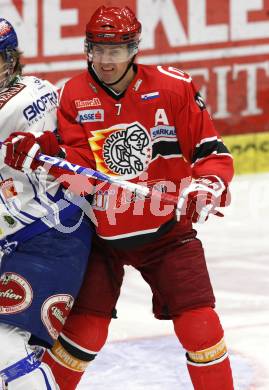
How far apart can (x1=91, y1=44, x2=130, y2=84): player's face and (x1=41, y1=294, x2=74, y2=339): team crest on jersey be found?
0.67m

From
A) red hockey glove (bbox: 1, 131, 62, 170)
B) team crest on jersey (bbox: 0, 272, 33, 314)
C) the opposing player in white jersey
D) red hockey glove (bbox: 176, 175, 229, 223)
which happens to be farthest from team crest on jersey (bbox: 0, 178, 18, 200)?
red hockey glove (bbox: 176, 175, 229, 223)

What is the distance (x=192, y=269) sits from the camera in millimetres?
3525

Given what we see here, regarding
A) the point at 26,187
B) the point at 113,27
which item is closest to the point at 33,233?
the point at 26,187

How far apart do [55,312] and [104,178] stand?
16.6 inches

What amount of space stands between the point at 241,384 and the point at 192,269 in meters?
0.76

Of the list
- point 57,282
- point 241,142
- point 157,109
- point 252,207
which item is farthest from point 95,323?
point 241,142

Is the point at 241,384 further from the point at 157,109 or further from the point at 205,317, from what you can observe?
the point at 157,109

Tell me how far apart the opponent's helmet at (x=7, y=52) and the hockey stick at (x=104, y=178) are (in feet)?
0.99

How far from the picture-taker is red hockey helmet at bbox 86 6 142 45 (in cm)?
341

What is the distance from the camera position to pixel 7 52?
11.5 feet

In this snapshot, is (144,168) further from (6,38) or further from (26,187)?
(6,38)

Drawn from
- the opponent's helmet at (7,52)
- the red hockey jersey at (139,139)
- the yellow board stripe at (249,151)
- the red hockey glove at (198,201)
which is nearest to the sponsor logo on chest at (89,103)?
the red hockey jersey at (139,139)

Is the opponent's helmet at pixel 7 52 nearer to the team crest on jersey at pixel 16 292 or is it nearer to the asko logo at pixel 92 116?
the asko logo at pixel 92 116

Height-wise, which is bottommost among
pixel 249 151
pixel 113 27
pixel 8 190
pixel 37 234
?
pixel 249 151
